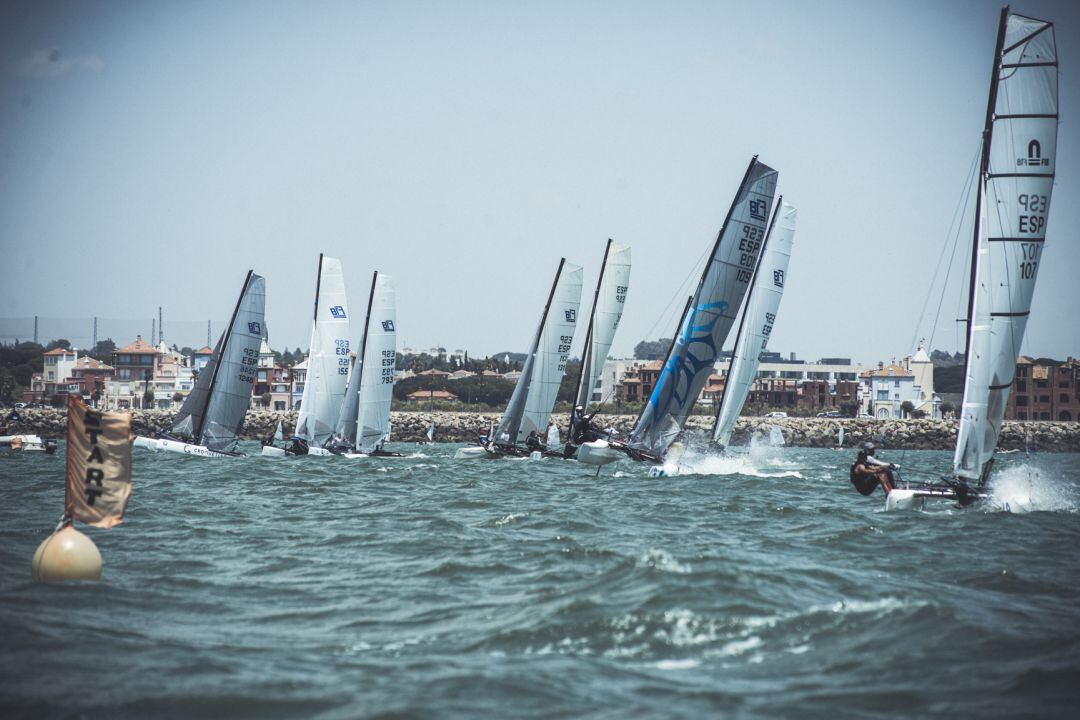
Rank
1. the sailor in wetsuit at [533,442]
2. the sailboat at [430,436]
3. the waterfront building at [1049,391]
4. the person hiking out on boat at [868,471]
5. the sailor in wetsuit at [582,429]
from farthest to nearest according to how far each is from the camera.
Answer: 1. the waterfront building at [1049,391]
2. the sailboat at [430,436]
3. the sailor in wetsuit at [533,442]
4. the sailor in wetsuit at [582,429]
5. the person hiking out on boat at [868,471]

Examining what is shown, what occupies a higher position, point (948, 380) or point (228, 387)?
point (948, 380)

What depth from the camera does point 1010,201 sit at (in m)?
19.3

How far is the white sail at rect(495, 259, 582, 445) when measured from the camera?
3719cm

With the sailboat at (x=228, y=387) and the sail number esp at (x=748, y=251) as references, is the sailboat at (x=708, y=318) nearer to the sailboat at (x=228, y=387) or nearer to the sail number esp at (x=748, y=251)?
the sail number esp at (x=748, y=251)

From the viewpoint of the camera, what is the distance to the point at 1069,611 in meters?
11.1

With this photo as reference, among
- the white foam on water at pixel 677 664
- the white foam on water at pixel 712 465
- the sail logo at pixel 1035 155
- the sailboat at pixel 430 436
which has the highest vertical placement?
the sail logo at pixel 1035 155

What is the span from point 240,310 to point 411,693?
103 feet

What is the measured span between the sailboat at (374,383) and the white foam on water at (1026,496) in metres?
22.1

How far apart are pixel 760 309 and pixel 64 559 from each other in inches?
961

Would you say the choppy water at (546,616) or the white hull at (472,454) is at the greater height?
the choppy water at (546,616)

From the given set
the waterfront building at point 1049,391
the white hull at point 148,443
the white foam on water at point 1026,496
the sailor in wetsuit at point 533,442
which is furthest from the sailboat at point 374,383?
the waterfront building at point 1049,391

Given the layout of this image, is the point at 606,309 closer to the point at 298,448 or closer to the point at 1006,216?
the point at 298,448


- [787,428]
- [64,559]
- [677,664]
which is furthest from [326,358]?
[787,428]

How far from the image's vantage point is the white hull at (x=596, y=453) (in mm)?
29969
